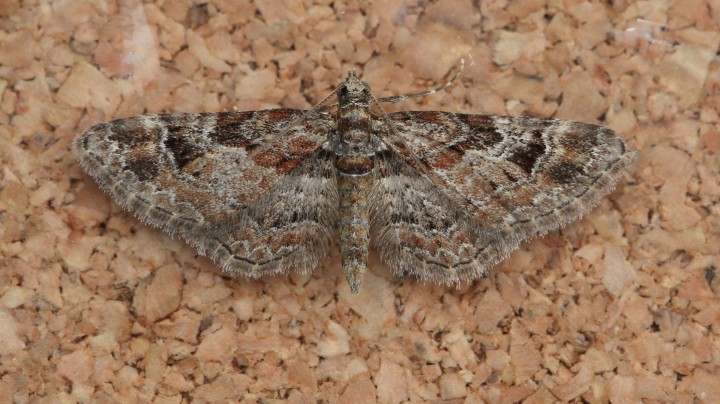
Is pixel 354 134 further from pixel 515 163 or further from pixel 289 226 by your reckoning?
pixel 515 163

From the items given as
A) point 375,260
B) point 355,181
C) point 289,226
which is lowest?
point 375,260

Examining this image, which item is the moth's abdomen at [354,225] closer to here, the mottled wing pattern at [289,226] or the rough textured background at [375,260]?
the mottled wing pattern at [289,226]

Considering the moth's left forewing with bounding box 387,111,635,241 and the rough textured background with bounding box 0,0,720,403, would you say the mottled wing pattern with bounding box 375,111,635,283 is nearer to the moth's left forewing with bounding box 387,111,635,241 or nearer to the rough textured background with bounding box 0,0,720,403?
the moth's left forewing with bounding box 387,111,635,241

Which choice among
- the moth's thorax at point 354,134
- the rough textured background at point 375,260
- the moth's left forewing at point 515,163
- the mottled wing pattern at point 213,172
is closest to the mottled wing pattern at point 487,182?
the moth's left forewing at point 515,163

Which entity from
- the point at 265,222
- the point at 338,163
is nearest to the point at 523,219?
the point at 338,163

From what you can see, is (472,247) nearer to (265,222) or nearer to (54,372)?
(265,222)

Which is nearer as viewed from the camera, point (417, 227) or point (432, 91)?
point (417, 227)

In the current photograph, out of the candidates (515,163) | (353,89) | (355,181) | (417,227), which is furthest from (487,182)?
(353,89)
